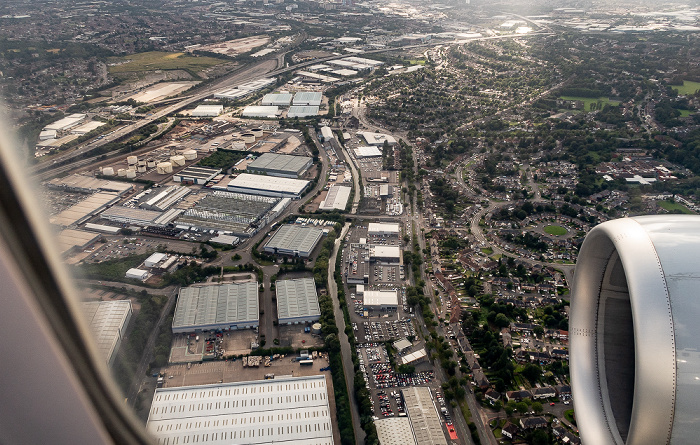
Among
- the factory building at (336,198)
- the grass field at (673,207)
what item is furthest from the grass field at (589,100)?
the factory building at (336,198)

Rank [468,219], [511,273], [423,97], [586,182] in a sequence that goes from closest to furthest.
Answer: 1. [511,273]
2. [468,219]
3. [586,182]
4. [423,97]

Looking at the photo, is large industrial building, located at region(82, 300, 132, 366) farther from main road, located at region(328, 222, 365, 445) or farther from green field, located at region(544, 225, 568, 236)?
green field, located at region(544, 225, 568, 236)

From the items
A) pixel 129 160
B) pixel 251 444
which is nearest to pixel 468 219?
pixel 251 444

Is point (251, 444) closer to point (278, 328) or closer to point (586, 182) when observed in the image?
point (278, 328)

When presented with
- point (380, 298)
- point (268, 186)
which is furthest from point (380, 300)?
point (268, 186)

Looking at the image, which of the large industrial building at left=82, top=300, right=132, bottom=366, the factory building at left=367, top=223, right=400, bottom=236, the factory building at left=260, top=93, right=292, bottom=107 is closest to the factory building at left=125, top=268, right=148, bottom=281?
the factory building at left=367, top=223, right=400, bottom=236

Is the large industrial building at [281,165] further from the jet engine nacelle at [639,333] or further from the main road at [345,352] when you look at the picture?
the jet engine nacelle at [639,333]
